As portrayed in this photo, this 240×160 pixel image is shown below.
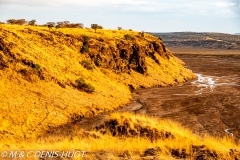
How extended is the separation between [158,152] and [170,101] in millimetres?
21093

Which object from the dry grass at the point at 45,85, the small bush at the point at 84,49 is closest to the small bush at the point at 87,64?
the dry grass at the point at 45,85

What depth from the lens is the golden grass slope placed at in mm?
19873

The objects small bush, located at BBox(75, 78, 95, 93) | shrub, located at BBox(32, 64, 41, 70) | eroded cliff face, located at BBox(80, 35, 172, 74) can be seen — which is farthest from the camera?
eroded cliff face, located at BBox(80, 35, 172, 74)

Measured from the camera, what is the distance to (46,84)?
2431 cm

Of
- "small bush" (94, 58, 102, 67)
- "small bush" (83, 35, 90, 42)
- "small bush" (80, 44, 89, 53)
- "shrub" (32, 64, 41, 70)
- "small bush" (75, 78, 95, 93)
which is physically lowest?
"small bush" (75, 78, 95, 93)

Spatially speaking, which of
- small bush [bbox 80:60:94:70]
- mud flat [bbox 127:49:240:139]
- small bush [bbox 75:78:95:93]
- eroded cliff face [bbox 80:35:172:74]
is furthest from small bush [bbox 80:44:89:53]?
small bush [bbox 75:78:95:93]

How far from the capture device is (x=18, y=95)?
21469 mm

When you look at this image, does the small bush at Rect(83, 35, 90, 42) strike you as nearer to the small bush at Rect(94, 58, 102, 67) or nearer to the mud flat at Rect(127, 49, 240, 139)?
the small bush at Rect(94, 58, 102, 67)

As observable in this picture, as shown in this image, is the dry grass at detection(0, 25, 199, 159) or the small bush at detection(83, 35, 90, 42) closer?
the dry grass at detection(0, 25, 199, 159)

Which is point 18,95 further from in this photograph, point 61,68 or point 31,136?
point 61,68

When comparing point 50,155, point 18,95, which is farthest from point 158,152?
point 18,95

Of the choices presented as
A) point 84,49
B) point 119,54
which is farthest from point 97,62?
point 119,54

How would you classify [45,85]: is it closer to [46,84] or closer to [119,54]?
[46,84]

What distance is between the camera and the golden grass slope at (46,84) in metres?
19.9
